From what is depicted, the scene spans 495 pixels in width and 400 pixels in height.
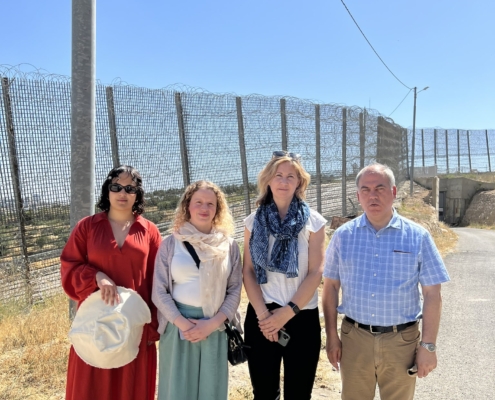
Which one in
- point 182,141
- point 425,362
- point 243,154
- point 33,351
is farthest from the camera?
point 243,154

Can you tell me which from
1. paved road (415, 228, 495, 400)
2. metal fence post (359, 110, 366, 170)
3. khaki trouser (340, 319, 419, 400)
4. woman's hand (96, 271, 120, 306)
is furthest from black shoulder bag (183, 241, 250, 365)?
metal fence post (359, 110, 366, 170)

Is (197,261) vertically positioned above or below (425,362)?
above

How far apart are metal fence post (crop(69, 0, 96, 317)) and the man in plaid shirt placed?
2.37 metres

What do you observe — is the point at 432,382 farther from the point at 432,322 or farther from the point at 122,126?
the point at 122,126

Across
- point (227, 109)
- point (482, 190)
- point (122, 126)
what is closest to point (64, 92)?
point (122, 126)

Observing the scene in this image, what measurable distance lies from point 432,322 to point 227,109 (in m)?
5.60

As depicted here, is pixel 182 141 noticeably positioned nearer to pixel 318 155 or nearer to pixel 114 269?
pixel 114 269

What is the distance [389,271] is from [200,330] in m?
1.21

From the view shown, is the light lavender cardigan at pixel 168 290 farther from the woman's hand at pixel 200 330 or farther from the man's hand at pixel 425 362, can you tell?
the man's hand at pixel 425 362

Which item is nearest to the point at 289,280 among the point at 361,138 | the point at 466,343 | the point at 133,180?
the point at 133,180

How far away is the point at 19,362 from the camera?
11.6 feet

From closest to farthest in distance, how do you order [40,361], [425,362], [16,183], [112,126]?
[425,362] < [40,361] < [16,183] < [112,126]

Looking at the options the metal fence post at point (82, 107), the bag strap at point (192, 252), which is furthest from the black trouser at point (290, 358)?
the metal fence post at point (82, 107)

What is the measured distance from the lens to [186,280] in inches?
102
